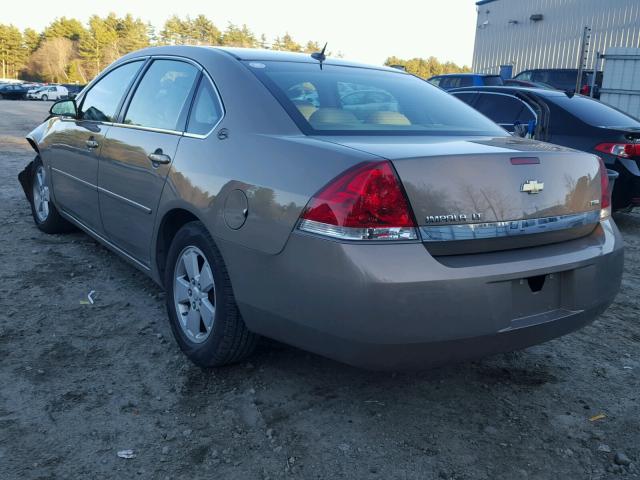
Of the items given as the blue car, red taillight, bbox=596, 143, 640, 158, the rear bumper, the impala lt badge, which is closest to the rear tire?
the rear bumper

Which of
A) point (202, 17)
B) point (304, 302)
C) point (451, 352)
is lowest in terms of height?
point (451, 352)

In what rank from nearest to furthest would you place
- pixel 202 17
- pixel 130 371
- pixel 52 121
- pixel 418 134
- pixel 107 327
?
pixel 418 134, pixel 130 371, pixel 107 327, pixel 52 121, pixel 202 17

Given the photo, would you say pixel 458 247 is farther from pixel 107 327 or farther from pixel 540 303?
pixel 107 327

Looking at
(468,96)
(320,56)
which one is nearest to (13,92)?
(468,96)

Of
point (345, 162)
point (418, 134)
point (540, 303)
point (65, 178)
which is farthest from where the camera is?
point (65, 178)

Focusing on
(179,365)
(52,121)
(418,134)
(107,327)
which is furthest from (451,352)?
(52,121)

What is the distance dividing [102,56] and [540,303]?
93.5m

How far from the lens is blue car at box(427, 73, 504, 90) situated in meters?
17.5

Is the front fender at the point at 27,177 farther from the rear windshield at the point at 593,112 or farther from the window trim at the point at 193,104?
the rear windshield at the point at 593,112

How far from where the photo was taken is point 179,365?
9.96 feet

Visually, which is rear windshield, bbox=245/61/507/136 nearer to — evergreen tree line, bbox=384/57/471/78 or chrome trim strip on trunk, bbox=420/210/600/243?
chrome trim strip on trunk, bbox=420/210/600/243

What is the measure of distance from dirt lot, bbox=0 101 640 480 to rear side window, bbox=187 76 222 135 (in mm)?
1163

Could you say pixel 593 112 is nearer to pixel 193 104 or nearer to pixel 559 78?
pixel 193 104

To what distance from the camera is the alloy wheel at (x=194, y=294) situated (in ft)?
9.34
